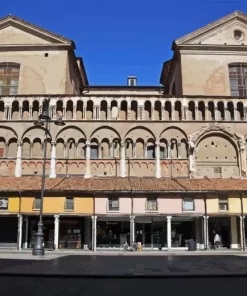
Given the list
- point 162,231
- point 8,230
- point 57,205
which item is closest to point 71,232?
point 57,205

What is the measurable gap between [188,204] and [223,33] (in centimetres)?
2113

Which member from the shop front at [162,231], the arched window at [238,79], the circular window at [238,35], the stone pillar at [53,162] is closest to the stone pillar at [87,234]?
the shop front at [162,231]

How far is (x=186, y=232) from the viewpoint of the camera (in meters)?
33.2

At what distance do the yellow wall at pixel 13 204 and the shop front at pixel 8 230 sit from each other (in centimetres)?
54

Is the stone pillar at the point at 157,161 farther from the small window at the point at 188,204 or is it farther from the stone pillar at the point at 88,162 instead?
the stone pillar at the point at 88,162

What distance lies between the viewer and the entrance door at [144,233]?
33.0 metres

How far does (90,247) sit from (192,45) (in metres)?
24.3

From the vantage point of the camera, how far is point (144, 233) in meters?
33.1

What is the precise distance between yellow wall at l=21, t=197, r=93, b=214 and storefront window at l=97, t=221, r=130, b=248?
207 cm

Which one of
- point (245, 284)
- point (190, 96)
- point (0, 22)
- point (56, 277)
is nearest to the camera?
point (245, 284)

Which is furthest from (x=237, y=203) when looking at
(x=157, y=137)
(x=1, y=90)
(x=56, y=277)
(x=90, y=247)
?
(x=1, y=90)

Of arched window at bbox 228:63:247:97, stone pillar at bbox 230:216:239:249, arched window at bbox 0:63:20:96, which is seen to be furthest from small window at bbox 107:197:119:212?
arched window at bbox 228:63:247:97

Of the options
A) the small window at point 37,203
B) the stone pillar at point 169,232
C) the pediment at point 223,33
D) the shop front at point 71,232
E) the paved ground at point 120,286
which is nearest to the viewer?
the paved ground at point 120,286

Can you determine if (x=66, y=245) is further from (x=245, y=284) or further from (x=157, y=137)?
(x=245, y=284)
